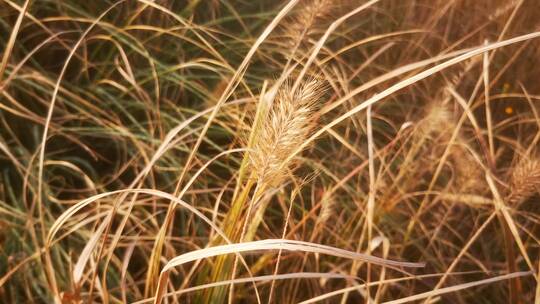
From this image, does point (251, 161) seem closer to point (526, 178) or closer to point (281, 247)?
point (281, 247)

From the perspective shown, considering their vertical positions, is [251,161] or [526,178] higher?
[251,161]

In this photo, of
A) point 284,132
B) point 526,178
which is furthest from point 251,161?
point 526,178

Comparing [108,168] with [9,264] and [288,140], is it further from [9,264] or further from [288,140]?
[288,140]

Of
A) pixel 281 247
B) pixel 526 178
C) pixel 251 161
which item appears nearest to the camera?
pixel 281 247

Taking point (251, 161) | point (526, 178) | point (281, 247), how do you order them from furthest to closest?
1. point (526, 178)
2. point (251, 161)
3. point (281, 247)

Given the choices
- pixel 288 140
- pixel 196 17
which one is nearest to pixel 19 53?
pixel 196 17

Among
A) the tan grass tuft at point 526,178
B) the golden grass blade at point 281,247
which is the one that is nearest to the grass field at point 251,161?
the tan grass tuft at point 526,178
